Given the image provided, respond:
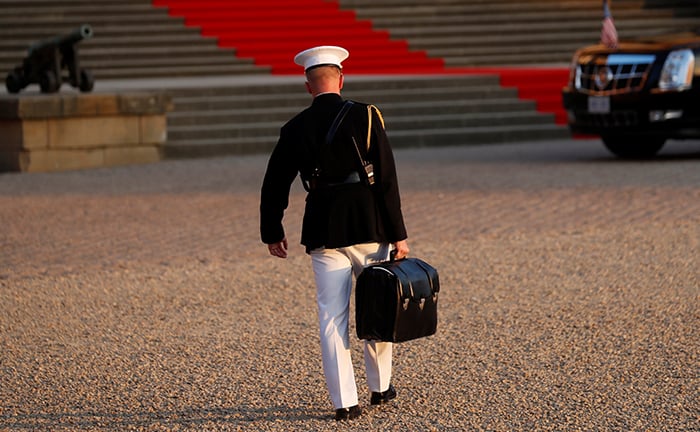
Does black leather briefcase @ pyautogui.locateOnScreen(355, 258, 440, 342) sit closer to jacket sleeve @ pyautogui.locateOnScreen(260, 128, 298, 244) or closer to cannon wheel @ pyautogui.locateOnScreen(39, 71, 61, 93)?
jacket sleeve @ pyautogui.locateOnScreen(260, 128, 298, 244)

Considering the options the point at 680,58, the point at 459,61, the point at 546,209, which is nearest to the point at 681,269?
the point at 546,209

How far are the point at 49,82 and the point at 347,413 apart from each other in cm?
1032

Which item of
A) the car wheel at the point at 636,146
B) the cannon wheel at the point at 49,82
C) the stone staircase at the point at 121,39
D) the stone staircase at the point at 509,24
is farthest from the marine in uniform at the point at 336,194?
the stone staircase at the point at 509,24

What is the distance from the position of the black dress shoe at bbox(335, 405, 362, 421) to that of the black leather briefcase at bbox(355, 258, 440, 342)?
0.30 meters

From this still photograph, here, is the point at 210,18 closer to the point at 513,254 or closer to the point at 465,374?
the point at 513,254

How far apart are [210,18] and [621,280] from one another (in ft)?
Result: 47.0

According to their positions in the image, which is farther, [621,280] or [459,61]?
[459,61]

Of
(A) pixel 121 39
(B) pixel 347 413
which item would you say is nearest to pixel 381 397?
(B) pixel 347 413

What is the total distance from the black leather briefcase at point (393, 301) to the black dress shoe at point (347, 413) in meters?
0.30

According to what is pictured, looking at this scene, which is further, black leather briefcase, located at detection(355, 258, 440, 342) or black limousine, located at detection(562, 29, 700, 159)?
black limousine, located at detection(562, 29, 700, 159)

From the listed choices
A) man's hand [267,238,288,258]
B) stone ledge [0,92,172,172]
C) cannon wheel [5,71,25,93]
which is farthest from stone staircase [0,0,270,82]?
man's hand [267,238,288,258]

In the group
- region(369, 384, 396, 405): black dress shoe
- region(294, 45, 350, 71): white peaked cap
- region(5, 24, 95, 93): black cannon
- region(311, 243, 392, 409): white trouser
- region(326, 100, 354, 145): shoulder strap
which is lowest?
region(5, 24, 95, 93): black cannon

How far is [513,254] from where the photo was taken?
8445 mm

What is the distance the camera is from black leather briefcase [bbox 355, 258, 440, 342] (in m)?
4.58
